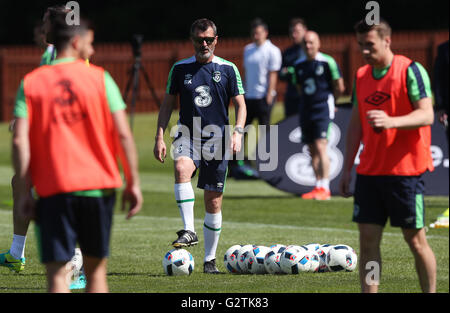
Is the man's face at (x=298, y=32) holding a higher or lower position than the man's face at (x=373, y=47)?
higher

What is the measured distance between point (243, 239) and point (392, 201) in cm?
478

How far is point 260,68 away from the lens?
61.5ft

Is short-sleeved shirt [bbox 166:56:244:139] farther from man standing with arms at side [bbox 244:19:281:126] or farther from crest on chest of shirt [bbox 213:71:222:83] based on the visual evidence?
man standing with arms at side [bbox 244:19:281:126]

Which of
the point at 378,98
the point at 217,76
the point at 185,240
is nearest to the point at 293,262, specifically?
the point at 185,240

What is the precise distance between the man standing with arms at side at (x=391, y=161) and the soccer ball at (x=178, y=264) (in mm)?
2490

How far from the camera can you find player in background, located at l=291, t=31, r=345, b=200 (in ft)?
51.3

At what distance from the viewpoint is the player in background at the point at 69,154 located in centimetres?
604

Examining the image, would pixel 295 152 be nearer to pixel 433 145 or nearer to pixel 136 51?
pixel 433 145

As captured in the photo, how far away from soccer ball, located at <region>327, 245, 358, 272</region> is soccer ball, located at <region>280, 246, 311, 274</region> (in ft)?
0.71

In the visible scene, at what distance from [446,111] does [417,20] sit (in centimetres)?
3219

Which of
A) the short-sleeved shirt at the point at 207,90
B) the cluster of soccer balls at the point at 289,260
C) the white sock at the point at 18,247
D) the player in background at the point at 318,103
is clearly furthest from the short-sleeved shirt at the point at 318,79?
the white sock at the point at 18,247

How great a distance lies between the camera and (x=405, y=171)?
696 cm

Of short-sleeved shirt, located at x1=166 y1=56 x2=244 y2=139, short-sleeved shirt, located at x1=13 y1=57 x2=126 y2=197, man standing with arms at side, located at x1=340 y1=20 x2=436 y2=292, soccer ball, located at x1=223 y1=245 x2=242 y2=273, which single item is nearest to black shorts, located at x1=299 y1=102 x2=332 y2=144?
short-sleeved shirt, located at x1=166 y1=56 x2=244 y2=139

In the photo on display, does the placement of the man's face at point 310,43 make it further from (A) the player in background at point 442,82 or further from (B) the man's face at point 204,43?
(B) the man's face at point 204,43
